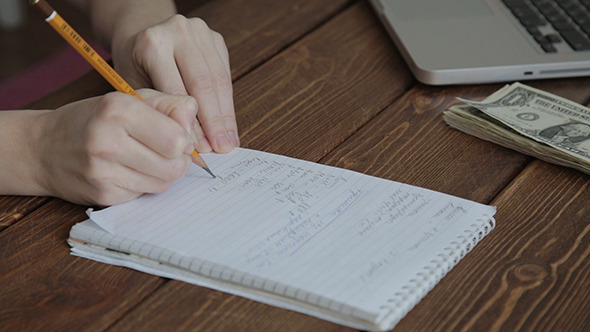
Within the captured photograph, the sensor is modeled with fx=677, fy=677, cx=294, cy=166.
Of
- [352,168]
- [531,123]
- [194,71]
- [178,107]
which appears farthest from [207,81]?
[531,123]

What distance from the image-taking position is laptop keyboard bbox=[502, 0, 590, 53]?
1.11 metres

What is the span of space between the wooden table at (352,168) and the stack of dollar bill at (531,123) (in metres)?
0.02

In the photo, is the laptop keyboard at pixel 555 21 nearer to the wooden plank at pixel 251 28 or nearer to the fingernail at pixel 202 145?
the wooden plank at pixel 251 28

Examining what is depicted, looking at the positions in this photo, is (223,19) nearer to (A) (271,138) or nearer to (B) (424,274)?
(A) (271,138)

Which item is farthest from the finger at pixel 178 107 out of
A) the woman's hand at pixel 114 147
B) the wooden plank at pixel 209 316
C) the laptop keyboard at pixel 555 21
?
the laptop keyboard at pixel 555 21

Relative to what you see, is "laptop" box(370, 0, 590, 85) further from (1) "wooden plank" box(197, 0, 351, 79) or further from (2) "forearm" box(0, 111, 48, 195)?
(2) "forearm" box(0, 111, 48, 195)

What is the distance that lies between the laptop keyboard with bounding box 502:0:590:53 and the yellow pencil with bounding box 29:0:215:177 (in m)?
0.62

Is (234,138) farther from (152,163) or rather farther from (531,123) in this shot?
(531,123)

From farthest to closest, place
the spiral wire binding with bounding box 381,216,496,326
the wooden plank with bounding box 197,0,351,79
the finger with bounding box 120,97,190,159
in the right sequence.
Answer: the wooden plank with bounding box 197,0,351,79 < the finger with bounding box 120,97,190,159 < the spiral wire binding with bounding box 381,216,496,326

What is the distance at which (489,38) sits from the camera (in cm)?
113

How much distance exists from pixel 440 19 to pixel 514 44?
14 cm

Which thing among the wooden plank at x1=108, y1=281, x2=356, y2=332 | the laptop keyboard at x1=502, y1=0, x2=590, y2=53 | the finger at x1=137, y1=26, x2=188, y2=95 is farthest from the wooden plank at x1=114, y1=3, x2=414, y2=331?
the laptop keyboard at x1=502, y1=0, x2=590, y2=53

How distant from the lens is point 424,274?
695 millimetres

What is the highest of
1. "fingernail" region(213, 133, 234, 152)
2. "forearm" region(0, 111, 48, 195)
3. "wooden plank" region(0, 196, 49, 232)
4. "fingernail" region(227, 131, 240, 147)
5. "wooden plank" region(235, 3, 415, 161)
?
"forearm" region(0, 111, 48, 195)
